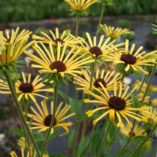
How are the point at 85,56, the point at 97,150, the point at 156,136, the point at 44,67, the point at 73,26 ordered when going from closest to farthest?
1. the point at 44,67
2. the point at 85,56
3. the point at 97,150
4. the point at 156,136
5. the point at 73,26

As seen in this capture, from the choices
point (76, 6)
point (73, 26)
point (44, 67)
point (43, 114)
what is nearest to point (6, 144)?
point (43, 114)

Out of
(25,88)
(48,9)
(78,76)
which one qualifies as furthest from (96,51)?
(48,9)

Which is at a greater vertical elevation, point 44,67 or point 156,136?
point 44,67

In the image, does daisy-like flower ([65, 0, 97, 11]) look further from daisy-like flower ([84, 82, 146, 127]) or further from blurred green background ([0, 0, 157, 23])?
blurred green background ([0, 0, 157, 23])

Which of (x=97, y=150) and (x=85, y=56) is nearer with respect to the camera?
(x=85, y=56)

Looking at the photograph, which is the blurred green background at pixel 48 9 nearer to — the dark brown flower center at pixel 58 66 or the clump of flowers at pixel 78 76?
the clump of flowers at pixel 78 76

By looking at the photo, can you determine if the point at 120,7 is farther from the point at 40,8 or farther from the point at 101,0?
the point at 101,0

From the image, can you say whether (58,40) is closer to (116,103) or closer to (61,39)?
(61,39)
